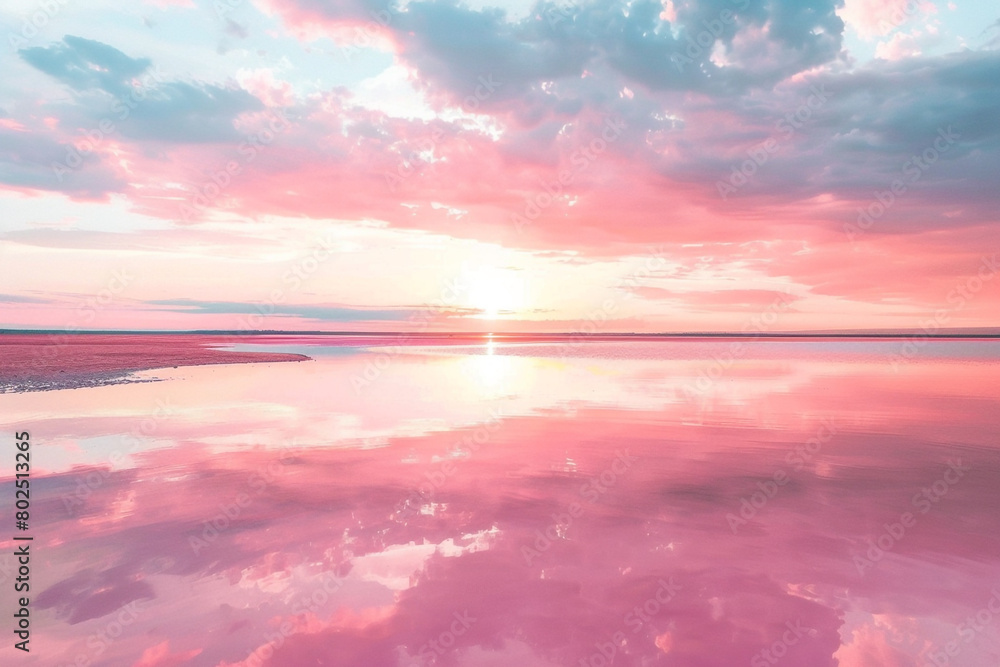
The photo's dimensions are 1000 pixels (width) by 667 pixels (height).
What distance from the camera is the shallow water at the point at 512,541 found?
5785 mm

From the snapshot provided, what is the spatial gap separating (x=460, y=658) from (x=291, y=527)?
14.2ft

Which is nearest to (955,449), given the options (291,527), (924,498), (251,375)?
(924,498)

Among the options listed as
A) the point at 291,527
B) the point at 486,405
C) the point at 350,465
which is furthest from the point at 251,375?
the point at 291,527

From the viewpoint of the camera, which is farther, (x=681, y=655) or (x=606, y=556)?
(x=606, y=556)

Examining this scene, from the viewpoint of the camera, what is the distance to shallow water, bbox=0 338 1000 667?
579 centimetres

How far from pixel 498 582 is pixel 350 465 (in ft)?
20.6

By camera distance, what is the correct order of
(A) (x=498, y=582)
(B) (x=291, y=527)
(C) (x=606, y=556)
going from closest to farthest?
(A) (x=498, y=582) < (C) (x=606, y=556) < (B) (x=291, y=527)

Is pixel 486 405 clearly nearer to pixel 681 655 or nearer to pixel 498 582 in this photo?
pixel 498 582

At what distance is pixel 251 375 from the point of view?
3228 cm

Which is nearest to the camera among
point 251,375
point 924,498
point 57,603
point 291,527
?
point 57,603

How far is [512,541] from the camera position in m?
8.09

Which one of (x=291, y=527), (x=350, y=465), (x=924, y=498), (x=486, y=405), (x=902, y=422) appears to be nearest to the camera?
(x=291, y=527)

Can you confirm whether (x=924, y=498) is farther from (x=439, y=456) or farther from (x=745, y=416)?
(x=439, y=456)

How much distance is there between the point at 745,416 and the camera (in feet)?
60.0
